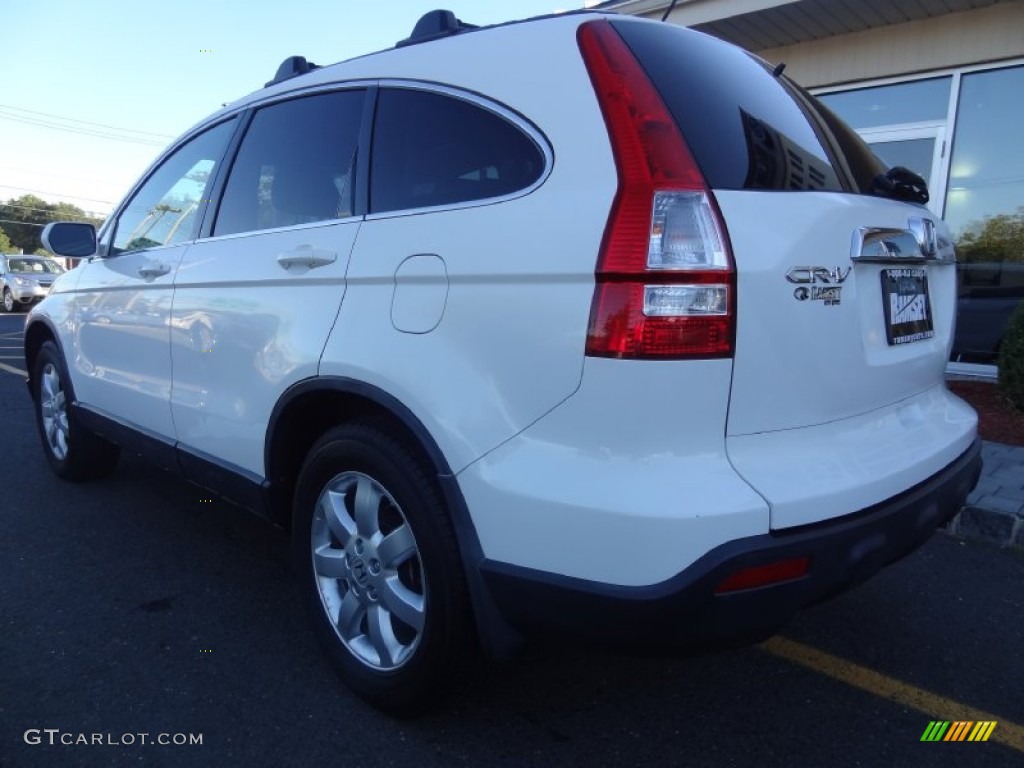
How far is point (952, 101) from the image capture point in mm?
7215

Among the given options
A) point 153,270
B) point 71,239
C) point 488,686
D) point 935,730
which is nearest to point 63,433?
point 71,239

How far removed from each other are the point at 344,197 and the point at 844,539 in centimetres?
171

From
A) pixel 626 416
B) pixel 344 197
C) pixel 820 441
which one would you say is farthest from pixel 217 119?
pixel 820 441

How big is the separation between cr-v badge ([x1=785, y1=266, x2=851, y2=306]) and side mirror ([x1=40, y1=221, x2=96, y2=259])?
3.67m

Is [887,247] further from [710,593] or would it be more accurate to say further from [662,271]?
[710,593]

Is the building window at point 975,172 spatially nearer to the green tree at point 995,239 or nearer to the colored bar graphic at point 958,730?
the green tree at point 995,239

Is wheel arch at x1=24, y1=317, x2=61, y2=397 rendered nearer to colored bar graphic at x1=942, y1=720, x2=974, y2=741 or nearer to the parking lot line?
the parking lot line

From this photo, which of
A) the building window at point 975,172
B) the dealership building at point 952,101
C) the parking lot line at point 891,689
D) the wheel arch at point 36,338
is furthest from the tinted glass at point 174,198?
the building window at point 975,172

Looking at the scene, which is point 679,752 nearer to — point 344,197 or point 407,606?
point 407,606

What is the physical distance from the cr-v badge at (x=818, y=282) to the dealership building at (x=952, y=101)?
20.9 ft

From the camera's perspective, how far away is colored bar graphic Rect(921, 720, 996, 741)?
2.11m

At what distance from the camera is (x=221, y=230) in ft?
9.36

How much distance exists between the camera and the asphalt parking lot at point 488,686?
2.04 meters

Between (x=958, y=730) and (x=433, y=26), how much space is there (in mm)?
2633
